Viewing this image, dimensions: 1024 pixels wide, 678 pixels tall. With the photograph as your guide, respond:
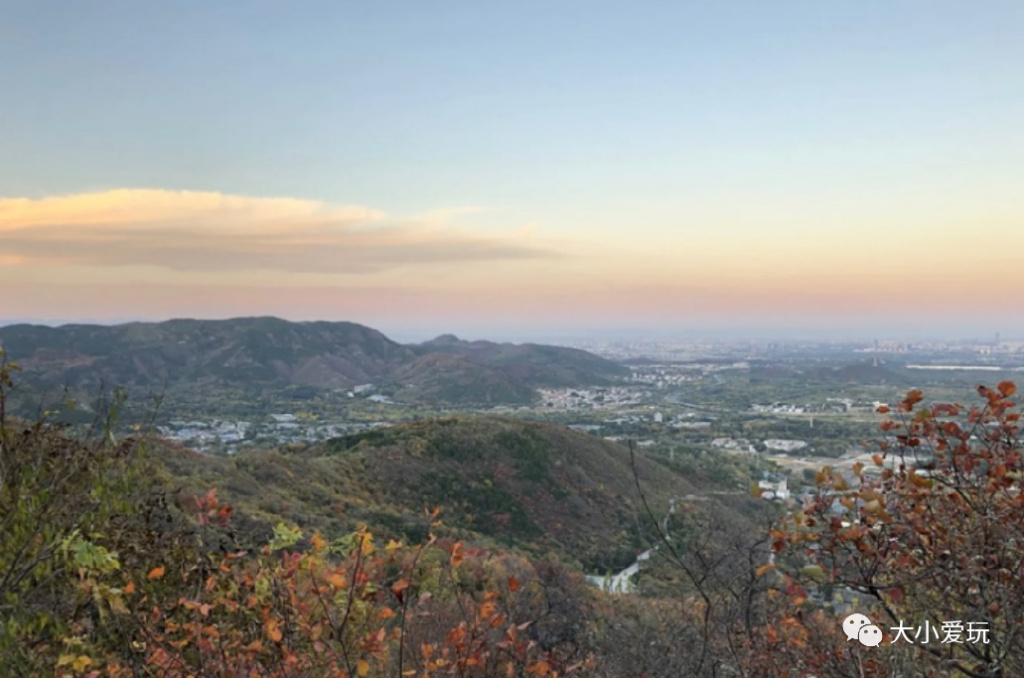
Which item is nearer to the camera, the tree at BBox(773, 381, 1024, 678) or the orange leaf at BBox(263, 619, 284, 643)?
the tree at BBox(773, 381, 1024, 678)

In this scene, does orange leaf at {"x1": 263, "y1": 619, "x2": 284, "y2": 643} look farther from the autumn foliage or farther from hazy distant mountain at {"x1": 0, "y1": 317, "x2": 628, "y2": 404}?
hazy distant mountain at {"x1": 0, "y1": 317, "x2": 628, "y2": 404}

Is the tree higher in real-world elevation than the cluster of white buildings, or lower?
higher

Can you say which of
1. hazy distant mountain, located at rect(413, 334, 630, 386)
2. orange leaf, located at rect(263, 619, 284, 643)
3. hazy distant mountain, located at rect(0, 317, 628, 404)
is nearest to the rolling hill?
orange leaf, located at rect(263, 619, 284, 643)

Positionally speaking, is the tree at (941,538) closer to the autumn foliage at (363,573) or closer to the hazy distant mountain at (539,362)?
the autumn foliage at (363,573)

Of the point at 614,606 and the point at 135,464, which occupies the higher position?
the point at 135,464

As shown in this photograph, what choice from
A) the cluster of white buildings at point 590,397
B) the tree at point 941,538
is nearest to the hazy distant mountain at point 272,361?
the cluster of white buildings at point 590,397

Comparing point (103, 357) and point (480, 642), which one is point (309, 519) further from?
point (103, 357)

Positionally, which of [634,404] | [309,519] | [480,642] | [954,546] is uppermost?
[954,546]

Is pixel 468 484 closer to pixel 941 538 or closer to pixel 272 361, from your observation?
pixel 941 538

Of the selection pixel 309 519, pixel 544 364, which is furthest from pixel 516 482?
pixel 544 364
